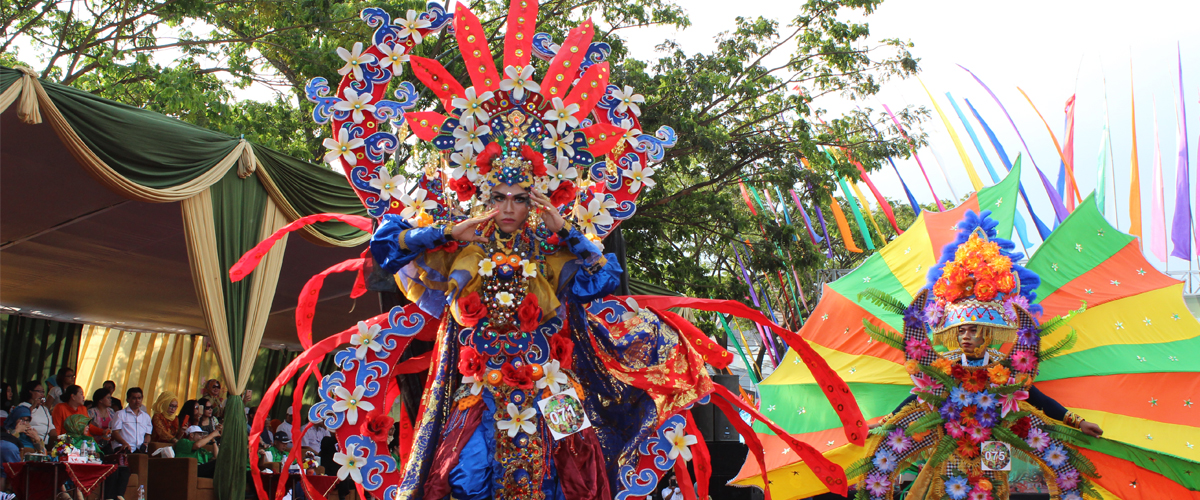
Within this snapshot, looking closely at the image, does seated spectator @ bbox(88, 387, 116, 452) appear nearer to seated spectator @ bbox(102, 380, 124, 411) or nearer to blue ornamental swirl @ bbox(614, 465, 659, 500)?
seated spectator @ bbox(102, 380, 124, 411)

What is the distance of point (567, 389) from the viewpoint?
3.28m

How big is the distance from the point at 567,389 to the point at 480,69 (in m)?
1.27

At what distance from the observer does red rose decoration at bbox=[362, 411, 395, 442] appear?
3.27 meters

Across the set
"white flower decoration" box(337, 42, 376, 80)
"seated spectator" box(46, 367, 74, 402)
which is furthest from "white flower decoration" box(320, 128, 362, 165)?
"seated spectator" box(46, 367, 74, 402)

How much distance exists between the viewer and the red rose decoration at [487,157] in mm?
3357

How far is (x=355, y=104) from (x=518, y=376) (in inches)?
47.9

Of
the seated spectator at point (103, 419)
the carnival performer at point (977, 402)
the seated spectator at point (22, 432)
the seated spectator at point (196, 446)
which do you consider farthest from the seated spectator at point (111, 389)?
the carnival performer at point (977, 402)

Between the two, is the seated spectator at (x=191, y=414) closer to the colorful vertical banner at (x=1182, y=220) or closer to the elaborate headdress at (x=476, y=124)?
the elaborate headdress at (x=476, y=124)

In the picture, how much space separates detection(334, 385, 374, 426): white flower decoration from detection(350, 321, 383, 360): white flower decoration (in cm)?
13

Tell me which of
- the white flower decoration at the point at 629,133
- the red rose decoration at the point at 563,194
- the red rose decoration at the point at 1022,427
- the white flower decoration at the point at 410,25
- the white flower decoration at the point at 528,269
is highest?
the white flower decoration at the point at 410,25

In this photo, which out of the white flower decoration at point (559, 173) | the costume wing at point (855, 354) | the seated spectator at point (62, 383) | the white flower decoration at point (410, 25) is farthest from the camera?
the seated spectator at point (62, 383)

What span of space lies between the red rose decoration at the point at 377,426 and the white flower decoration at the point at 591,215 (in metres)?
1.04

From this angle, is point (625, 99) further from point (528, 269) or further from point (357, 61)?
point (357, 61)

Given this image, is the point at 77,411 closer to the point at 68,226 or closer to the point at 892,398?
the point at 68,226
